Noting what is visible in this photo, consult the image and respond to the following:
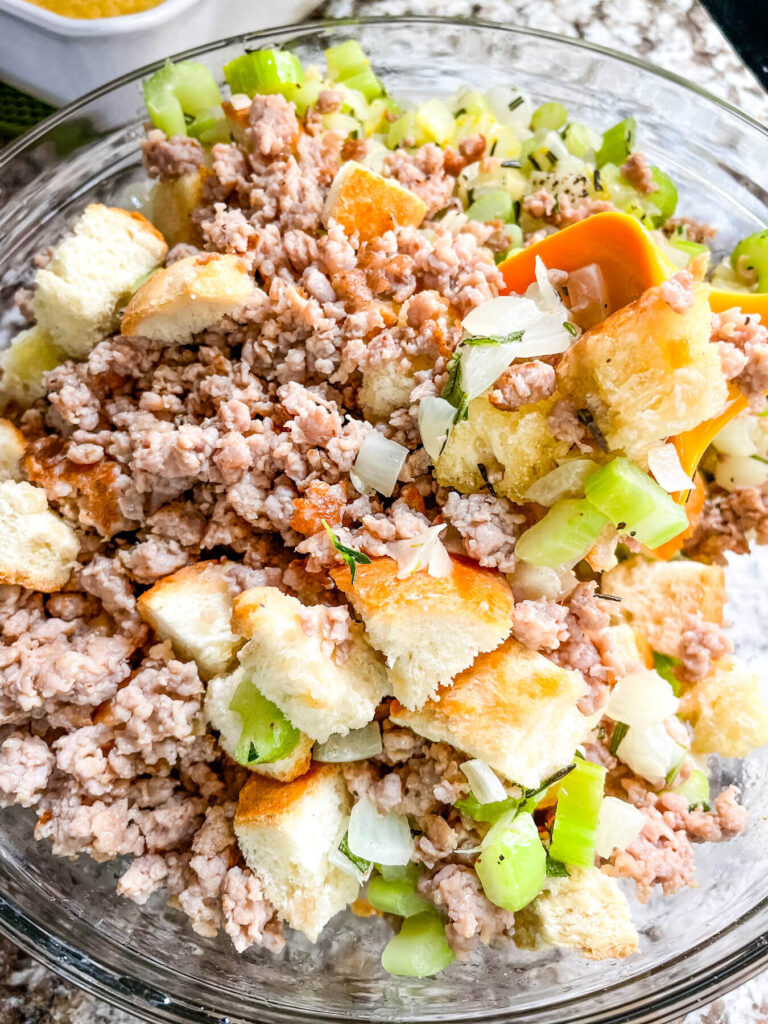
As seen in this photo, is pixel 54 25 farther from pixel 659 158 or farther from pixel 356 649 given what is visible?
pixel 356 649

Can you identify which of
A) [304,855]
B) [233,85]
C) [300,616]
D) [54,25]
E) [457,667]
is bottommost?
[304,855]

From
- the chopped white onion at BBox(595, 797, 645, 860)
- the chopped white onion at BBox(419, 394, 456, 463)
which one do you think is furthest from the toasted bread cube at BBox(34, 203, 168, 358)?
the chopped white onion at BBox(595, 797, 645, 860)

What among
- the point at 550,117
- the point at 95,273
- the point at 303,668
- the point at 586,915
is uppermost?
the point at 95,273

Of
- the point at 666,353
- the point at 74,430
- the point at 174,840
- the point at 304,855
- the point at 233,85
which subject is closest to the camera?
the point at 666,353

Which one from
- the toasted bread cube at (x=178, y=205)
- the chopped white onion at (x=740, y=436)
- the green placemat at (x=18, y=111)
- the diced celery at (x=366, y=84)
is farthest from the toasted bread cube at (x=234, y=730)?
the green placemat at (x=18, y=111)

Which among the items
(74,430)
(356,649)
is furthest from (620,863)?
(74,430)

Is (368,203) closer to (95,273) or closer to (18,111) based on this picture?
(95,273)

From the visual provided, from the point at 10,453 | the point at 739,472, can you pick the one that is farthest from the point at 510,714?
the point at 10,453
